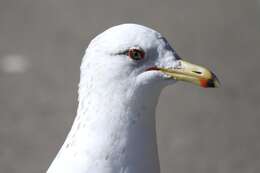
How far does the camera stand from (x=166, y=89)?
7.57m

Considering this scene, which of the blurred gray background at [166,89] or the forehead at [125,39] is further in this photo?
the blurred gray background at [166,89]

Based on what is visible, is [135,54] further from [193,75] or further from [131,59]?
[193,75]

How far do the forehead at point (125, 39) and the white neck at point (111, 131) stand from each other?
191 millimetres

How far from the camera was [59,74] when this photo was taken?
25.4 ft

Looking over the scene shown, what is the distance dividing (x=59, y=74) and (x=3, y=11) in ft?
4.49

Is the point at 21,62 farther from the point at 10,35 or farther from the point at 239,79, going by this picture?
the point at 239,79

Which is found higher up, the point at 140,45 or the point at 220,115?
the point at 140,45

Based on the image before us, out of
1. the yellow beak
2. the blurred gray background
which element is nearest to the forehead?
the yellow beak

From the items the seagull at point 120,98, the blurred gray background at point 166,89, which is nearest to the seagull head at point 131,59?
the seagull at point 120,98

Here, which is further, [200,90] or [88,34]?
[88,34]

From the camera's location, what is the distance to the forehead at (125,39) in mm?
3617

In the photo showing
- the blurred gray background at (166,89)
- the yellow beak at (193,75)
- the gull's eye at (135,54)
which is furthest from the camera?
the blurred gray background at (166,89)

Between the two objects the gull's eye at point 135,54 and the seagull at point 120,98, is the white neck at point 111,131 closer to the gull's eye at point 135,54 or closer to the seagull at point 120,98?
the seagull at point 120,98

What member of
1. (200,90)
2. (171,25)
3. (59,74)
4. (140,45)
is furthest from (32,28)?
(140,45)
